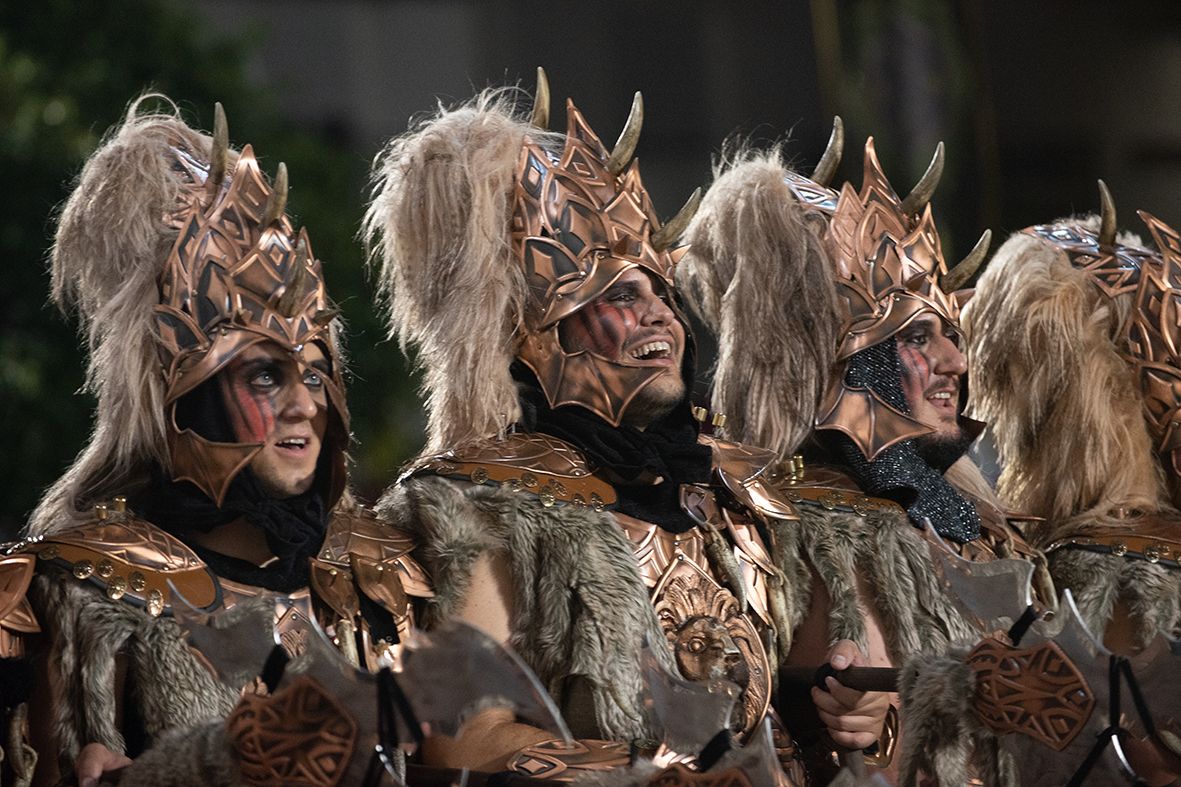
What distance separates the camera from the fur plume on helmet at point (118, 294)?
446cm

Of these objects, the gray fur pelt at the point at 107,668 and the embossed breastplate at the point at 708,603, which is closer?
the gray fur pelt at the point at 107,668

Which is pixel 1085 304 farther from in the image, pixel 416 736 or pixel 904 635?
pixel 416 736

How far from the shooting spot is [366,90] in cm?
1116

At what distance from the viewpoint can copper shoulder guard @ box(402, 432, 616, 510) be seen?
464 cm

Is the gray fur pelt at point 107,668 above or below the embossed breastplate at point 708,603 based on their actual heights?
above

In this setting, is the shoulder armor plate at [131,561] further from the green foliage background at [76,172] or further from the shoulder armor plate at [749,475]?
the green foliage background at [76,172]

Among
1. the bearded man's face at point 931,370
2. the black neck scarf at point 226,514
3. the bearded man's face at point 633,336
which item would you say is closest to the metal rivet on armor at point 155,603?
the black neck scarf at point 226,514

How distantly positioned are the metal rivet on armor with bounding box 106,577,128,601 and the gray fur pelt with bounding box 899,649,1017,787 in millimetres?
1495

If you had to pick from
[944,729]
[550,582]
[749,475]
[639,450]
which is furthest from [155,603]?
[944,729]

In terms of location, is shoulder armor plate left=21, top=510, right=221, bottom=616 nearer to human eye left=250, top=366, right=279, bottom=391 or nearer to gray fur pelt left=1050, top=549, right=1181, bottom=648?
human eye left=250, top=366, right=279, bottom=391

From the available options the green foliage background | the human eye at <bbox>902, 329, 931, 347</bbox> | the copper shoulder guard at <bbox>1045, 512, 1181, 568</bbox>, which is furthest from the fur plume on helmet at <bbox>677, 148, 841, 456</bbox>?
the green foliage background

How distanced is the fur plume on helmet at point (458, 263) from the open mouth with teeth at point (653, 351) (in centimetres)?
27

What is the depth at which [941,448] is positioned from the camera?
5.35 m

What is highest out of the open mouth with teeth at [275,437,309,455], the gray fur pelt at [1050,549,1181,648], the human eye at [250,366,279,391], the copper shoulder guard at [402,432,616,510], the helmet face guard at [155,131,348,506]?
the helmet face guard at [155,131,348,506]
